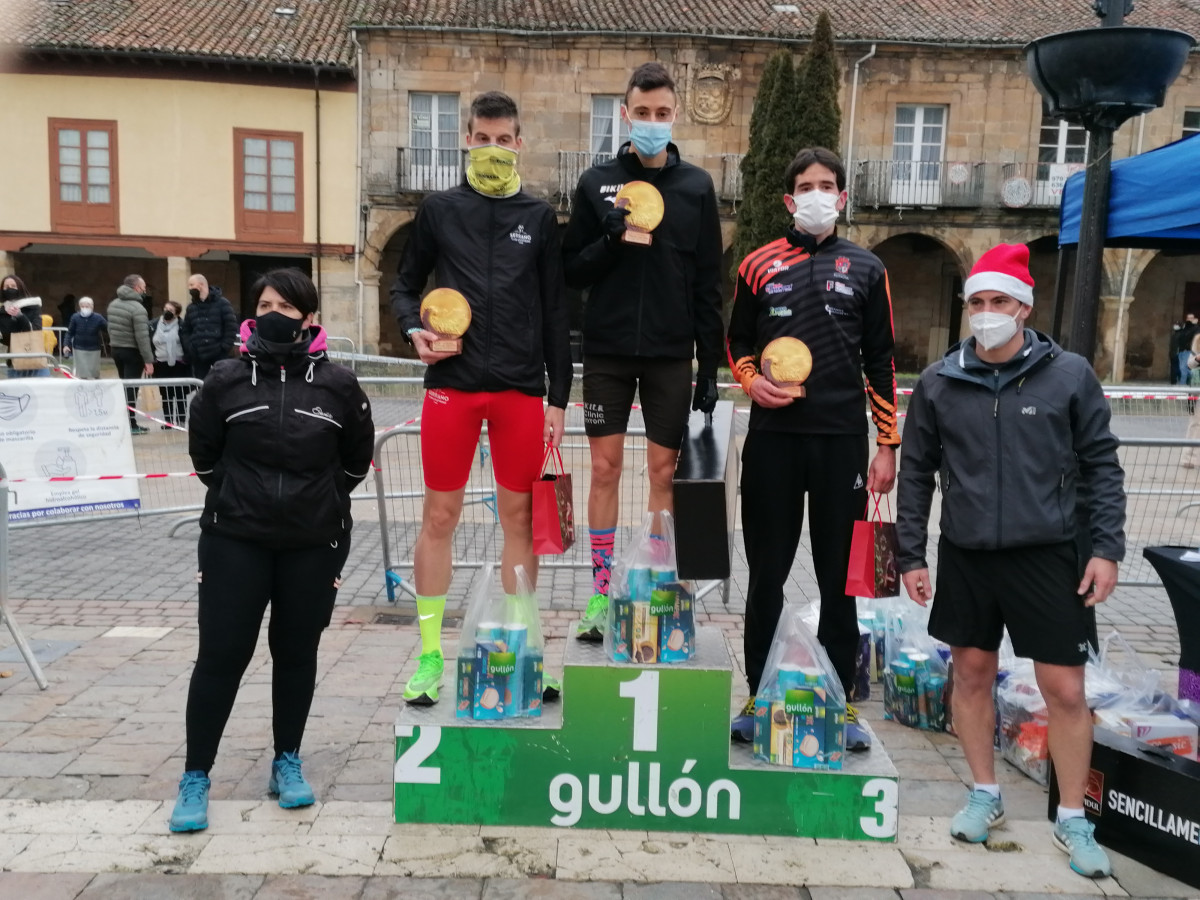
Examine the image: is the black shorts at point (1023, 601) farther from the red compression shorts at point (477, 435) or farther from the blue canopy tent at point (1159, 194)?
the blue canopy tent at point (1159, 194)

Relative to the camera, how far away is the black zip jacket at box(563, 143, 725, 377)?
3959 millimetres

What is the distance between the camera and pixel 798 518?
12.6ft

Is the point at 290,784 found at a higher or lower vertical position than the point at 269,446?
lower

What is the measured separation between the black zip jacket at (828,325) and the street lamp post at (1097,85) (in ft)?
4.12

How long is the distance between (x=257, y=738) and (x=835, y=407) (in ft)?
8.84

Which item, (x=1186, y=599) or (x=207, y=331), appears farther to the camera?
(x=207, y=331)

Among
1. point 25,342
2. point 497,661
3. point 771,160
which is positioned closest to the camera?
point 497,661

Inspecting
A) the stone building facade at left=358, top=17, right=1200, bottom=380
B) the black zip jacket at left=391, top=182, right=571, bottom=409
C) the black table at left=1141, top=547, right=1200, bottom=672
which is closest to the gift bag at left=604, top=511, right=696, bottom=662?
the black zip jacket at left=391, top=182, right=571, bottom=409

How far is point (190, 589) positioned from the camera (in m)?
6.63

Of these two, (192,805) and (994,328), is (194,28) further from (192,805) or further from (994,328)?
(994,328)

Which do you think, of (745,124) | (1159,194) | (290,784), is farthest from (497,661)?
(745,124)

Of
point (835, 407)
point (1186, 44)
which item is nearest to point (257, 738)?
point (835, 407)

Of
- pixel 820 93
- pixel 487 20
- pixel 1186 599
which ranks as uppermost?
pixel 487 20

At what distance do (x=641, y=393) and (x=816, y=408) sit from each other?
2.53ft
